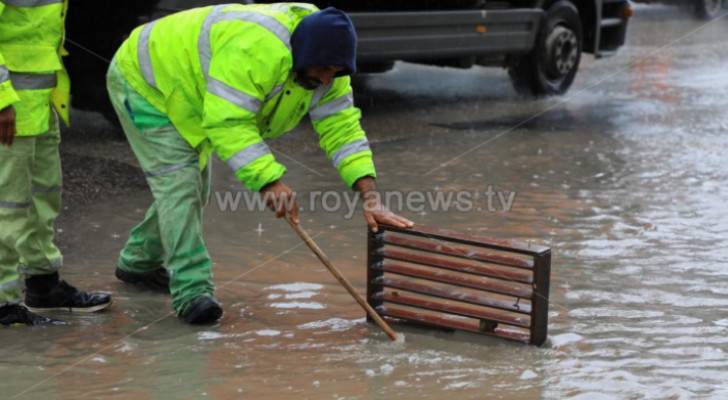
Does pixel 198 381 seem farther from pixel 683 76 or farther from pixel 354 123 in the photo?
pixel 683 76

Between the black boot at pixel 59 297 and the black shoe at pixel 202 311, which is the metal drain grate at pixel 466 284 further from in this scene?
the black boot at pixel 59 297

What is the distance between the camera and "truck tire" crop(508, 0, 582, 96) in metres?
11.7

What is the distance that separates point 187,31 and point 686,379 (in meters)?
2.21

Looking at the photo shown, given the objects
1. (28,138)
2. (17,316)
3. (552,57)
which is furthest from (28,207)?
(552,57)

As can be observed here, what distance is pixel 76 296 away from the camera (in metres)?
5.08

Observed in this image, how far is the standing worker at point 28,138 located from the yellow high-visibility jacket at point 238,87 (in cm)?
30

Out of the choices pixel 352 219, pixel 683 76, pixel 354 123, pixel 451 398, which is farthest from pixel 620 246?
pixel 683 76

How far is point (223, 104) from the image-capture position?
14.6 ft

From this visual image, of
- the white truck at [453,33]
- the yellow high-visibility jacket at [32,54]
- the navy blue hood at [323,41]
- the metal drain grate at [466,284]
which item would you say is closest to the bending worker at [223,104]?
the navy blue hood at [323,41]

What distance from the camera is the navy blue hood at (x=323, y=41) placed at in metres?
4.39

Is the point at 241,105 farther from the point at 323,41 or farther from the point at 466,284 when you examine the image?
the point at 466,284

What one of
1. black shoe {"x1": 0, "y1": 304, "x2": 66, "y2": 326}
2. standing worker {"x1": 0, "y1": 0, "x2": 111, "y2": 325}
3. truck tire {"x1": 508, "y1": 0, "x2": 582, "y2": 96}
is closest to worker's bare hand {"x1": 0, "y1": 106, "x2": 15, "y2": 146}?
standing worker {"x1": 0, "y1": 0, "x2": 111, "y2": 325}

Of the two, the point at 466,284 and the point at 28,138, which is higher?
the point at 28,138

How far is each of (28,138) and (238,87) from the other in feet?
2.97
